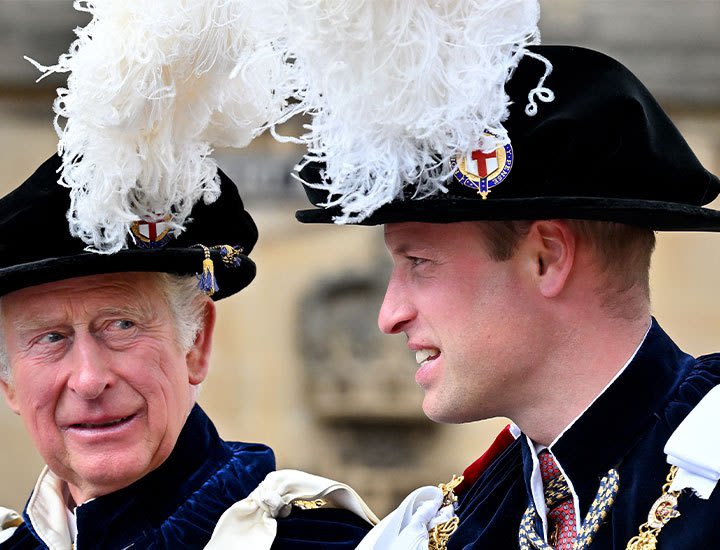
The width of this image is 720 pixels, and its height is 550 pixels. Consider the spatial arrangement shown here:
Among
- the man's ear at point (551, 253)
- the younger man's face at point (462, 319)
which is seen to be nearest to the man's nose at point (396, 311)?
the younger man's face at point (462, 319)

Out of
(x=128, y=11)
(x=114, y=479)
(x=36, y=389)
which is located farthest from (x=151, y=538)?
(x=128, y=11)

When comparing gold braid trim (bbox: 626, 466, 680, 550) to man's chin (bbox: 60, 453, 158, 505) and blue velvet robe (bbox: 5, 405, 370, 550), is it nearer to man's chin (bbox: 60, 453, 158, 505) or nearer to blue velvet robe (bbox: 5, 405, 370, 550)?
blue velvet robe (bbox: 5, 405, 370, 550)

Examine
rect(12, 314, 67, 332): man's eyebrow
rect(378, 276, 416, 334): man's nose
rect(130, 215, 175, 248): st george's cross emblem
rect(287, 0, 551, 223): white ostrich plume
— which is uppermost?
rect(287, 0, 551, 223): white ostrich plume

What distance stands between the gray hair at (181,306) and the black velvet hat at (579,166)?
0.98 m

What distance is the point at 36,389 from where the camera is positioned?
3.68m

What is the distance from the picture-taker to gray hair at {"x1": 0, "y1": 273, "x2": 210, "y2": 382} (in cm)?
379

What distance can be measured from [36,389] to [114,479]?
312 mm

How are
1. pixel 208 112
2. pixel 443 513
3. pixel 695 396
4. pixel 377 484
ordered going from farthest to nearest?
pixel 377 484 → pixel 208 112 → pixel 443 513 → pixel 695 396

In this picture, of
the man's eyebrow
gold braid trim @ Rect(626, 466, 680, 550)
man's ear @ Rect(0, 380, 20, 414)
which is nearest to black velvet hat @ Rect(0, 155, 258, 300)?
the man's eyebrow

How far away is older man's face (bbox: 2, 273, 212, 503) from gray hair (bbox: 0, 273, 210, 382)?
0.08 ft

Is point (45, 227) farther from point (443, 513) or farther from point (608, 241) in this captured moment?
point (608, 241)

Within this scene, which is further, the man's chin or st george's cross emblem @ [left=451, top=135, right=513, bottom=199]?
the man's chin

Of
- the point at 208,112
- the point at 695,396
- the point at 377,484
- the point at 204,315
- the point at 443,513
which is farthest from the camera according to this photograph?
the point at 377,484

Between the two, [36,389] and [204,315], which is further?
[204,315]
